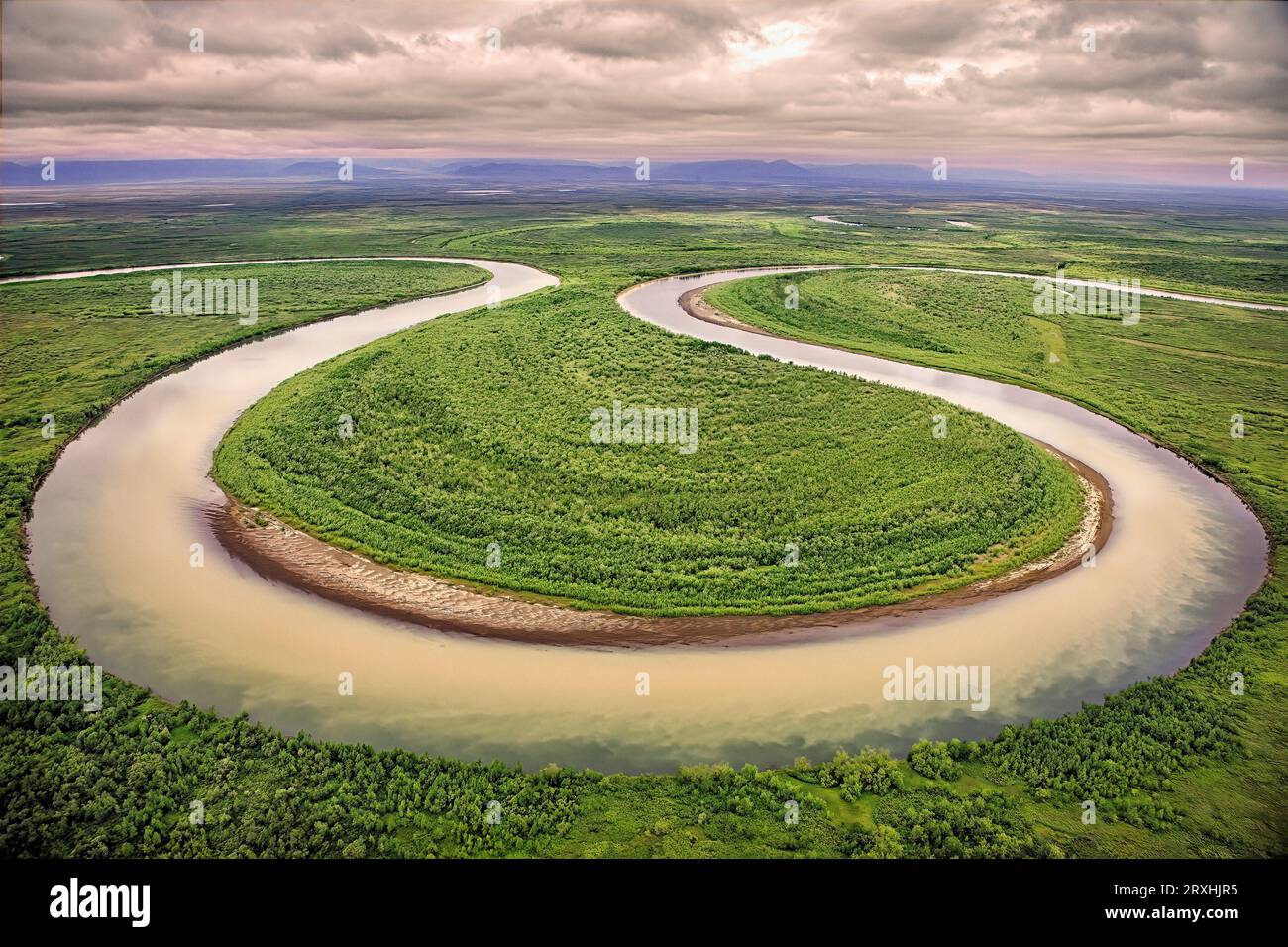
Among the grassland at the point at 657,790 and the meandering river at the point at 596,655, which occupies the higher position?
the meandering river at the point at 596,655

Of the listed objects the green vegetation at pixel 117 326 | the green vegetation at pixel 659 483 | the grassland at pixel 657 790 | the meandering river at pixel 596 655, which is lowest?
the grassland at pixel 657 790

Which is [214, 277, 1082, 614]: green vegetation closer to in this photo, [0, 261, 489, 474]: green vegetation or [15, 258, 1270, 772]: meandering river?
[15, 258, 1270, 772]: meandering river

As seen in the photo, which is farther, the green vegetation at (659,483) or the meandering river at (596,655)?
the green vegetation at (659,483)

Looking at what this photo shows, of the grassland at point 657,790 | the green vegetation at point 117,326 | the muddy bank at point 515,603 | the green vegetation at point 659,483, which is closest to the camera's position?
the grassland at point 657,790

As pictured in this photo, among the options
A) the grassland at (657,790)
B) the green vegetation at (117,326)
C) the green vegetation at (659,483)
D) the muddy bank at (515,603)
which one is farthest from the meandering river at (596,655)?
the green vegetation at (117,326)

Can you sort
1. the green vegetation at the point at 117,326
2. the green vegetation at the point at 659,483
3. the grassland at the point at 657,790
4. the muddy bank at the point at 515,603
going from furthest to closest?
the green vegetation at the point at 117,326, the green vegetation at the point at 659,483, the muddy bank at the point at 515,603, the grassland at the point at 657,790

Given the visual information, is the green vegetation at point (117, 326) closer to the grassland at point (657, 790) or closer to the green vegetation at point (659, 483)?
the green vegetation at point (659, 483)
